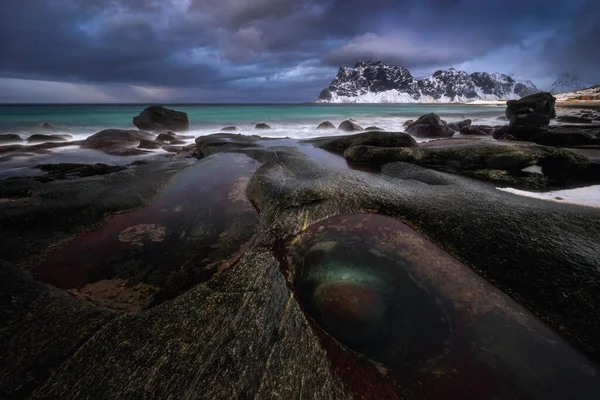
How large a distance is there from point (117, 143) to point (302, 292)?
64.4 feet

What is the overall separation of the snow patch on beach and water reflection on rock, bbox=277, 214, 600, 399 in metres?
4.31

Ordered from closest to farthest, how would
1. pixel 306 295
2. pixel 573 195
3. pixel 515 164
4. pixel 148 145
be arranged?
1. pixel 306 295
2. pixel 573 195
3. pixel 515 164
4. pixel 148 145

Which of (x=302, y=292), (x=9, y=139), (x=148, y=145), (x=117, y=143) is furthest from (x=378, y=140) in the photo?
(x=9, y=139)

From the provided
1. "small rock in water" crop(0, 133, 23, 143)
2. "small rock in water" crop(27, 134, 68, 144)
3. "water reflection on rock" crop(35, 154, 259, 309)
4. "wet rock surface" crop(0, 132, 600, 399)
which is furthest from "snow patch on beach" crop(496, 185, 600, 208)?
"small rock in water" crop(0, 133, 23, 143)

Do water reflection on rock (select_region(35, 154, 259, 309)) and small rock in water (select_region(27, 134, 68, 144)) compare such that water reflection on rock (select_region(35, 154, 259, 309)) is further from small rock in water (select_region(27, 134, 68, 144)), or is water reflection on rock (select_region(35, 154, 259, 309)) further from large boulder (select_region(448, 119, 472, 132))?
large boulder (select_region(448, 119, 472, 132))

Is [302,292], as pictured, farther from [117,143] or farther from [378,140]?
[117,143]

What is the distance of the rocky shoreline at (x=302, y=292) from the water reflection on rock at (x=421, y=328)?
2cm

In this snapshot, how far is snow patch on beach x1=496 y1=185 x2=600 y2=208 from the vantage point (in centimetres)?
609

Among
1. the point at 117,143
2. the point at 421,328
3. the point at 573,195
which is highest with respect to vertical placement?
the point at 117,143

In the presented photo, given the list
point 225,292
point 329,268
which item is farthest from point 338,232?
point 225,292

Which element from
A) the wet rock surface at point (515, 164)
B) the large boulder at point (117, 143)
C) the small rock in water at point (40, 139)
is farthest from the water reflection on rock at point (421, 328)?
the small rock in water at point (40, 139)

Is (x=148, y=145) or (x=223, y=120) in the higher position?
(x=223, y=120)

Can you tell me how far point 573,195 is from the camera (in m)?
6.62

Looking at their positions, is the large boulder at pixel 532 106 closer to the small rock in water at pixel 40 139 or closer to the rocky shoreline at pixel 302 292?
the rocky shoreline at pixel 302 292
